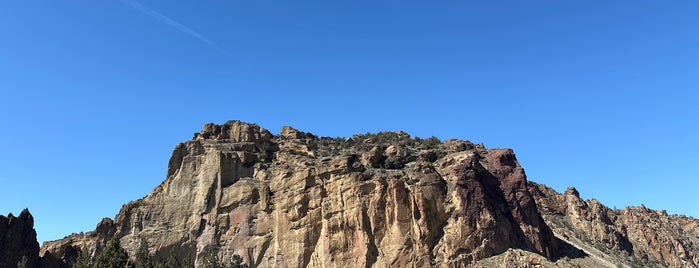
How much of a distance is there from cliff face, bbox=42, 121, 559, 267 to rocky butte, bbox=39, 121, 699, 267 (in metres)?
0.16

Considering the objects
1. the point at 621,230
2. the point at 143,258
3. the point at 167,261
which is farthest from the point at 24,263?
the point at 621,230

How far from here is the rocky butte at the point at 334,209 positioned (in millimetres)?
76500

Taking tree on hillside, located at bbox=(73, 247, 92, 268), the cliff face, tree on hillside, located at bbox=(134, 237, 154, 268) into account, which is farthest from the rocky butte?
tree on hillside, located at bbox=(73, 247, 92, 268)

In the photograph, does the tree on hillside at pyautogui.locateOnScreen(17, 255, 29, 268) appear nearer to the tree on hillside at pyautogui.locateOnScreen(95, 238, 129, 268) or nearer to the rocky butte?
the rocky butte

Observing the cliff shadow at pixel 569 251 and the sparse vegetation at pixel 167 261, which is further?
the cliff shadow at pixel 569 251

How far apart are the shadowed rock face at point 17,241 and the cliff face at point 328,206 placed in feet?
12.8

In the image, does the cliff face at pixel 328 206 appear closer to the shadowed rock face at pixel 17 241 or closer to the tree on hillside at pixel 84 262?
the shadowed rock face at pixel 17 241

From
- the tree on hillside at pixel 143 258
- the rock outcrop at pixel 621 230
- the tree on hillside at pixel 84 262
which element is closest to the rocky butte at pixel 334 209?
the tree on hillside at pixel 143 258

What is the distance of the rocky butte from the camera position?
76500mm

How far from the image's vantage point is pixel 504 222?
78562 millimetres

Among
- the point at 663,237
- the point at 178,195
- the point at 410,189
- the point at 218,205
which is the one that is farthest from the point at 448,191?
the point at 663,237

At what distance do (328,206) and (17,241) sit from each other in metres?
48.6

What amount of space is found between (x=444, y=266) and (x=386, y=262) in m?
7.55

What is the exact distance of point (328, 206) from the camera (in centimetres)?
8138
